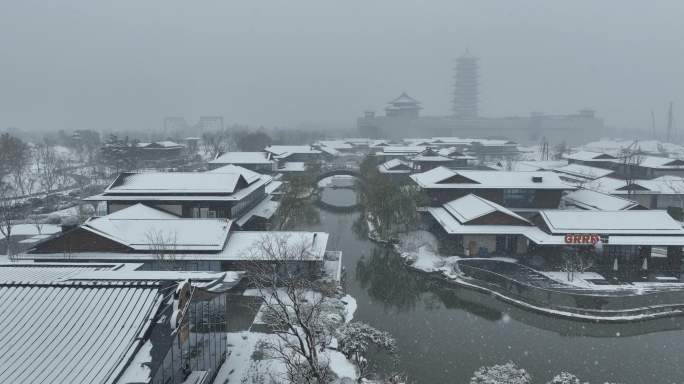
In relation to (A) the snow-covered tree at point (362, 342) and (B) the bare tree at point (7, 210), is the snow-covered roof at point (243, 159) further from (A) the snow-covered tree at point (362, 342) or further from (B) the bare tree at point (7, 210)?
(A) the snow-covered tree at point (362, 342)

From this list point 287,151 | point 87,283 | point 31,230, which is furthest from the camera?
point 287,151

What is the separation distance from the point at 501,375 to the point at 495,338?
9.90ft

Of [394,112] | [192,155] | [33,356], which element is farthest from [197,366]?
[394,112]

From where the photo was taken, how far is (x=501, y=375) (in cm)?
1491

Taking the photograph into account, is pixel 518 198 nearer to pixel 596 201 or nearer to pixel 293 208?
pixel 596 201

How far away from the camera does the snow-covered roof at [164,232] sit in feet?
73.3

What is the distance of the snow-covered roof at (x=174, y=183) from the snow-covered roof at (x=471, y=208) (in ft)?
49.2

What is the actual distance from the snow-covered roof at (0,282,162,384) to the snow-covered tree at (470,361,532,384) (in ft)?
34.3

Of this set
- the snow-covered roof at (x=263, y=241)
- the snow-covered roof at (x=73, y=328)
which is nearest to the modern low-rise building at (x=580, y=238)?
the snow-covered roof at (x=263, y=241)

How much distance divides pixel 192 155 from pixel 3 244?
55.0 m

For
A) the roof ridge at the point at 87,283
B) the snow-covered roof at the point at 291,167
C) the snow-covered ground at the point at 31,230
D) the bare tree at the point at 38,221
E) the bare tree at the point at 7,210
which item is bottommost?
the snow-covered ground at the point at 31,230

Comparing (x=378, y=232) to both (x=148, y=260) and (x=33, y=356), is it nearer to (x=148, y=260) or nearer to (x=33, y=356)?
(x=148, y=260)

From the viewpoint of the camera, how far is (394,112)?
149m

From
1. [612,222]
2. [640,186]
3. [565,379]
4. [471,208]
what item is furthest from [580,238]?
[640,186]
